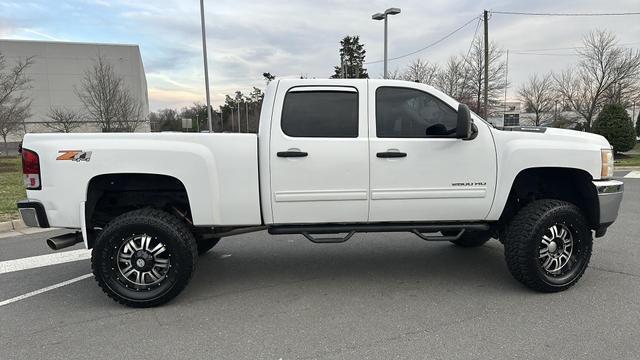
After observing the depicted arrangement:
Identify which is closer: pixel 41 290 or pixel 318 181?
pixel 318 181

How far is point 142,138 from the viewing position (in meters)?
4.13

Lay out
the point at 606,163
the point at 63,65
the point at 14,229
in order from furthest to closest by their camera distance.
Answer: the point at 63,65 < the point at 14,229 < the point at 606,163

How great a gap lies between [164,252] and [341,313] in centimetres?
172

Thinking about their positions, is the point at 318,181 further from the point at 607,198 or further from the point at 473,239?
the point at 607,198

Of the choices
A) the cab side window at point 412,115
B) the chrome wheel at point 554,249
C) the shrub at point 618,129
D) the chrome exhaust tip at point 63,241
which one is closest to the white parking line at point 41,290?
the chrome exhaust tip at point 63,241

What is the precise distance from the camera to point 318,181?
13.8 ft

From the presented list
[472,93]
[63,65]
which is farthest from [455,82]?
[63,65]

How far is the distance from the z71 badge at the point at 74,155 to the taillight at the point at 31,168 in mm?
221

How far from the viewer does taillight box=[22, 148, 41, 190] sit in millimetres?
4055

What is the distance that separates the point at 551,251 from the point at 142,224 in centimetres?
391

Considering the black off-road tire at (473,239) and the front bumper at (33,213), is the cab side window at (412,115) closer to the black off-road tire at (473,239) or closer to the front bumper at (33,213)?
the black off-road tire at (473,239)

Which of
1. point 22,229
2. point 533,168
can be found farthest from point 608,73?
point 22,229

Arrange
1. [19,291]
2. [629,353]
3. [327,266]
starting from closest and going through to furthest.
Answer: [629,353] → [19,291] → [327,266]

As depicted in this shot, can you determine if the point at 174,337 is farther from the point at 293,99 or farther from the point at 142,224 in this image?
the point at 293,99
